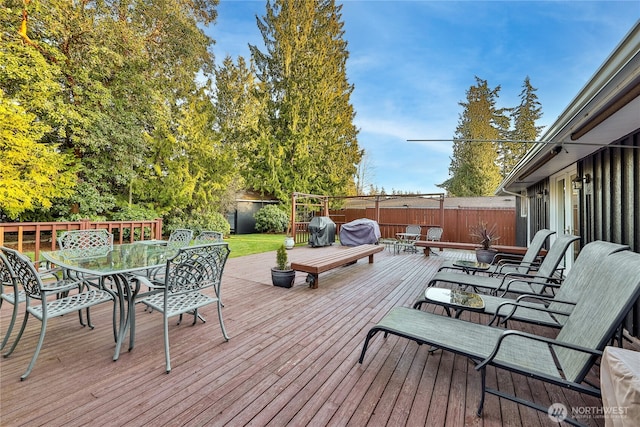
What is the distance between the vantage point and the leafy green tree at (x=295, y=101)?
14.3m

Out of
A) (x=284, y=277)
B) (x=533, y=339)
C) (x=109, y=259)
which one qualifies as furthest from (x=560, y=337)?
(x=109, y=259)

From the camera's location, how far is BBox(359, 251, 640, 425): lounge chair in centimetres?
151

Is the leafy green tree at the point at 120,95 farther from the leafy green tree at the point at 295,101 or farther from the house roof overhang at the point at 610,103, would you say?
the house roof overhang at the point at 610,103

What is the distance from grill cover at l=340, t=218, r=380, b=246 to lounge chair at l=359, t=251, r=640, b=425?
705 centimetres

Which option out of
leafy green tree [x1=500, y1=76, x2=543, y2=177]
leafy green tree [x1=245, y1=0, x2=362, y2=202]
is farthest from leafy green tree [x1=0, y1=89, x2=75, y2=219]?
leafy green tree [x1=500, y1=76, x2=543, y2=177]

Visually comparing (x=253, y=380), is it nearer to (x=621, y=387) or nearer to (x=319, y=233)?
(x=621, y=387)

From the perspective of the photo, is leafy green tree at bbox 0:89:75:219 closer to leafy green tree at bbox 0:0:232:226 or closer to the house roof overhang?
leafy green tree at bbox 0:0:232:226

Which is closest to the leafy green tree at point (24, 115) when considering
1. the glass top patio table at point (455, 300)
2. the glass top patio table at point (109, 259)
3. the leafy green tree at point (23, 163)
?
the leafy green tree at point (23, 163)

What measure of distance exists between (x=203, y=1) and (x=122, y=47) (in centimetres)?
413

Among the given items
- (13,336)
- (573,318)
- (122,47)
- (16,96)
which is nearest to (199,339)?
(13,336)

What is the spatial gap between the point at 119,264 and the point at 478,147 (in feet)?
64.5

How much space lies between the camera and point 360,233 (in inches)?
371

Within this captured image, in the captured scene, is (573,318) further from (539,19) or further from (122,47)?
(122,47)

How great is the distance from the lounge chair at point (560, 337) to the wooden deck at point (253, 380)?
0.20 meters
